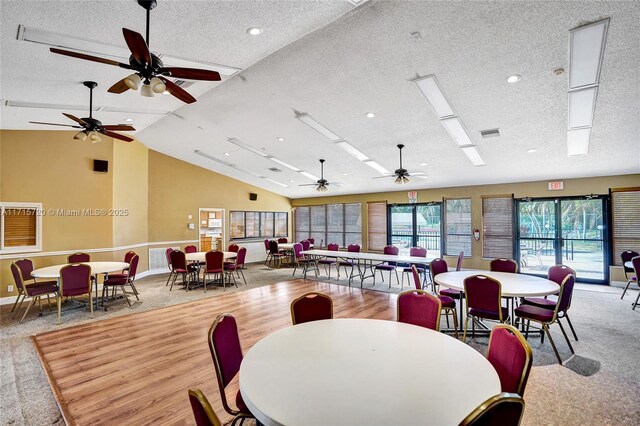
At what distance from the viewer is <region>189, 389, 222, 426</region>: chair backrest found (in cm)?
101

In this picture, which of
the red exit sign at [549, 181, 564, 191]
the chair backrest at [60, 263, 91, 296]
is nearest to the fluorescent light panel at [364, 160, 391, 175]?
the red exit sign at [549, 181, 564, 191]

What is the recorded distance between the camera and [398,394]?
4.27 feet

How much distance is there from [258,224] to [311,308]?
9.18 metres

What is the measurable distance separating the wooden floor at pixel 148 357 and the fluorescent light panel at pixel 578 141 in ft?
13.6

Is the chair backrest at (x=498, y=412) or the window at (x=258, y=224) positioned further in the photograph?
the window at (x=258, y=224)

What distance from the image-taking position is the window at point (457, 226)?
8422mm

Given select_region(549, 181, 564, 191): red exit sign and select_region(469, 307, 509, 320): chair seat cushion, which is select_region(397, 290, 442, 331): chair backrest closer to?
select_region(469, 307, 509, 320): chair seat cushion

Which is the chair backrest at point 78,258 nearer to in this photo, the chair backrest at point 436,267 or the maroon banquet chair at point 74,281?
the maroon banquet chair at point 74,281

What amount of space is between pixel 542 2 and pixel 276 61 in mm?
2870

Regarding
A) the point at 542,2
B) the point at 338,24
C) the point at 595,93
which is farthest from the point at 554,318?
the point at 338,24

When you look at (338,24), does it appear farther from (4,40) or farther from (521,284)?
(521,284)

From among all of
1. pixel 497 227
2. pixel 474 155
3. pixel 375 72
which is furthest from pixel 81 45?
pixel 497 227

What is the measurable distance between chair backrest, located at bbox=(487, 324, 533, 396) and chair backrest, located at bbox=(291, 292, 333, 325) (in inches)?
50.1

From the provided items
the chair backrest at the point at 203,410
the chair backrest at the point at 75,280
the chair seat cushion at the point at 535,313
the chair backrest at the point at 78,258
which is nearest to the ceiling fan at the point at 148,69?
the chair backrest at the point at 203,410
